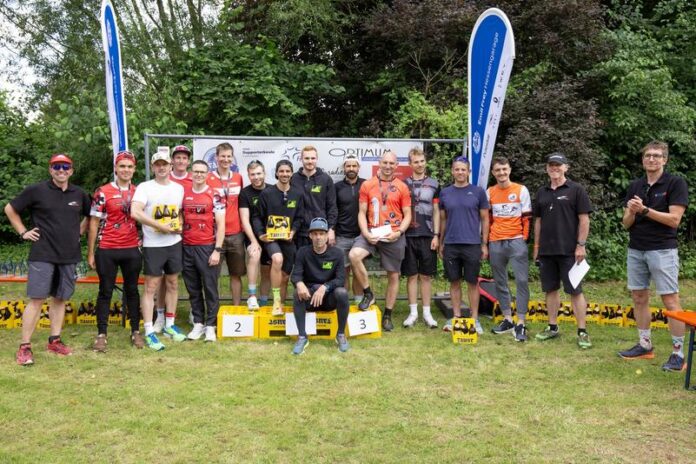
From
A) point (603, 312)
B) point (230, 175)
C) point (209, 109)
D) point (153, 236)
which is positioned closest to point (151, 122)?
point (209, 109)

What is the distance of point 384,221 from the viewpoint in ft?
20.8

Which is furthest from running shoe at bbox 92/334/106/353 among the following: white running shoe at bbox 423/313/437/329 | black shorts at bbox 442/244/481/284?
black shorts at bbox 442/244/481/284

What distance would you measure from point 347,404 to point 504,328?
2.72 meters

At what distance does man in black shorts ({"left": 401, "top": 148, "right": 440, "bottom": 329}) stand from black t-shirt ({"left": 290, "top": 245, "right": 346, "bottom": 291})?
→ 44.6 inches

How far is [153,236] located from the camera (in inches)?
220

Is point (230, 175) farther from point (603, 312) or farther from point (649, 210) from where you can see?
point (603, 312)

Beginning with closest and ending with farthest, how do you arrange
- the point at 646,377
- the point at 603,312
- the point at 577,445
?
the point at 577,445
the point at 646,377
the point at 603,312

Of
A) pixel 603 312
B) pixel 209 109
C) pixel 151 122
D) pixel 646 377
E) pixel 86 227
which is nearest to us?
pixel 646 377

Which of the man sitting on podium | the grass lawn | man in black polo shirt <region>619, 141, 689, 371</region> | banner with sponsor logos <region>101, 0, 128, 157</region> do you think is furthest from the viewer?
banner with sponsor logos <region>101, 0, 128, 157</region>

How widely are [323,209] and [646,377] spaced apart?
135 inches

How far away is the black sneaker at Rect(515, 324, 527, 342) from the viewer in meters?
5.93

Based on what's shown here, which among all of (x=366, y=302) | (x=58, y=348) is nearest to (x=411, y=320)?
(x=366, y=302)

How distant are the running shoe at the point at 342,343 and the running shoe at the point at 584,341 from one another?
228cm

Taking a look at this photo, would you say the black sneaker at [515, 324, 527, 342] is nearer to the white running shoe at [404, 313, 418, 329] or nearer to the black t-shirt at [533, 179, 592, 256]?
the black t-shirt at [533, 179, 592, 256]
